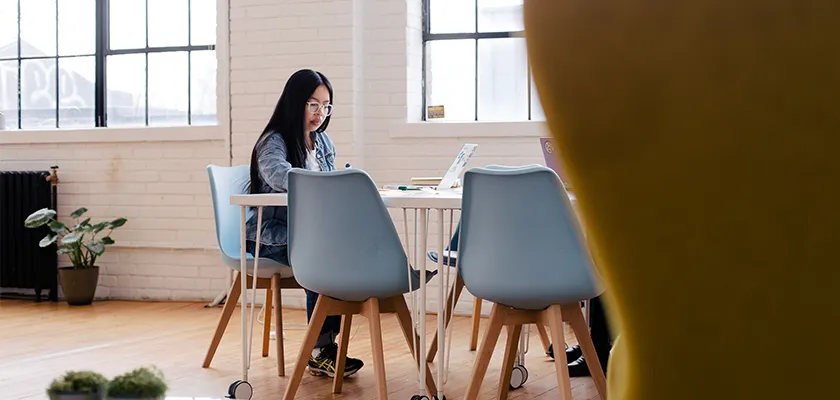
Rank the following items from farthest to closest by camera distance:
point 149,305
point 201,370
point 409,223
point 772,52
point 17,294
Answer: point 17,294
point 149,305
point 409,223
point 201,370
point 772,52

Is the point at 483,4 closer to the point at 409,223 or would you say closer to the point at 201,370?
the point at 409,223

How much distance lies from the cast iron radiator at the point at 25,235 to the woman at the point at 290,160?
2808 mm

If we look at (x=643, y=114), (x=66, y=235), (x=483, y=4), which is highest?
(x=483, y=4)

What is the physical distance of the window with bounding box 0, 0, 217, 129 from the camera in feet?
19.3

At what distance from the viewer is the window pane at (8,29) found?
20.6 feet

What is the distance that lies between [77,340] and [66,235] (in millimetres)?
1404

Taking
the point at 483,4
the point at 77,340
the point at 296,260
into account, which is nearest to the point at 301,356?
the point at 296,260

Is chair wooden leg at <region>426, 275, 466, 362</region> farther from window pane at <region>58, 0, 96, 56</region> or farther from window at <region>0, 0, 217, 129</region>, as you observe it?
window pane at <region>58, 0, 96, 56</region>

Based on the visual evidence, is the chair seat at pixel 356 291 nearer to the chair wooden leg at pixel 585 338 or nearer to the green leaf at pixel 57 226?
the chair wooden leg at pixel 585 338

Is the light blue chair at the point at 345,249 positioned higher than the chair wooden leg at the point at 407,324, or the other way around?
the light blue chair at the point at 345,249

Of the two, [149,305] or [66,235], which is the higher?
[66,235]

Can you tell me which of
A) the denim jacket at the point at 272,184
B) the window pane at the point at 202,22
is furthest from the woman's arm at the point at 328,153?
the window pane at the point at 202,22

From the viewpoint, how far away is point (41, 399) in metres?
3.18

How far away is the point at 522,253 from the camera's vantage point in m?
2.54
